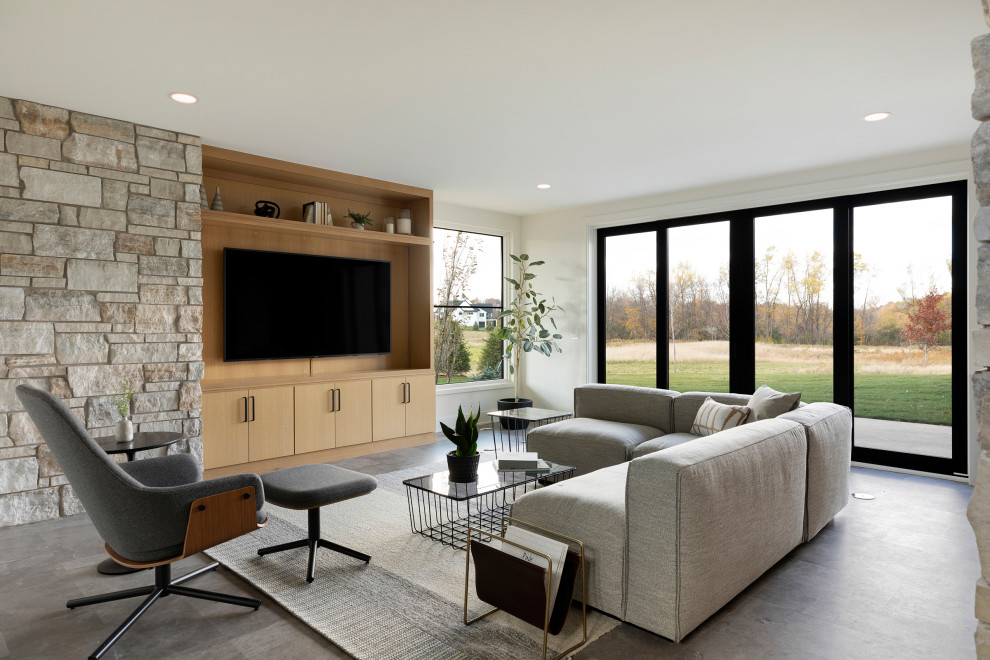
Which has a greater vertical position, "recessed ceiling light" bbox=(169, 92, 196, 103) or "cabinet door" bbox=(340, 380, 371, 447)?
"recessed ceiling light" bbox=(169, 92, 196, 103)

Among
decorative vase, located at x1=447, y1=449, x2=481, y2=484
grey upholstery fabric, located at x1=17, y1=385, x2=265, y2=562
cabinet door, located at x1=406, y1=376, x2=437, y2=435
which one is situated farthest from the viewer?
cabinet door, located at x1=406, y1=376, x2=437, y2=435

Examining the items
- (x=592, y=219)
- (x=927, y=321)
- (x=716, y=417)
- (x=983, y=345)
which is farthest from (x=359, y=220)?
(x=983, y=345)

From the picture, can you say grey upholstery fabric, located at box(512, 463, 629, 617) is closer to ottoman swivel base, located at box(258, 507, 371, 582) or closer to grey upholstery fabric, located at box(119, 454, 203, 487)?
ottoman swivel base, located at box(258, 507, 371, 582)

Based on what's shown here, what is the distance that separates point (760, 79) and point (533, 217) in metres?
4.21

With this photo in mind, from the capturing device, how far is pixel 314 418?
5.08m

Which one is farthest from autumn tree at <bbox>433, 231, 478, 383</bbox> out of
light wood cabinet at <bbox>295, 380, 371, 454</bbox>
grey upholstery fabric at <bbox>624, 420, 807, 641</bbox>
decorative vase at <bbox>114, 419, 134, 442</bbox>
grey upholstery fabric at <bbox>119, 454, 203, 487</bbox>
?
grey upholstery fabric at <bbox>624, 420, 807, 641</bbox>

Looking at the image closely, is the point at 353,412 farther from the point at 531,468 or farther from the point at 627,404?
the point at 531,468

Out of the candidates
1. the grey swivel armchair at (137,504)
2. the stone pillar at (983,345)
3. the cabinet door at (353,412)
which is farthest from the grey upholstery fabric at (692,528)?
the cabinet door at (353,412)

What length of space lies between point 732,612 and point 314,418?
358 centimetres

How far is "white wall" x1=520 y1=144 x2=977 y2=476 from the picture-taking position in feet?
15.8

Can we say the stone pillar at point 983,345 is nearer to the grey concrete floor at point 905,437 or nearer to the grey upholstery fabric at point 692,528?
the grey upholstery fabric at point 692,528

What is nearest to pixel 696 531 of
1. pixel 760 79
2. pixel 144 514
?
pixel 144 514

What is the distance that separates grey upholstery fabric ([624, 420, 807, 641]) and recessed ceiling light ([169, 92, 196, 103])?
3174 millimetres

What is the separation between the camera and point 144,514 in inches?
87.0
